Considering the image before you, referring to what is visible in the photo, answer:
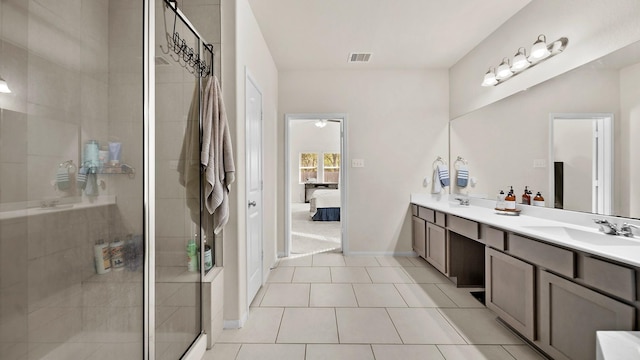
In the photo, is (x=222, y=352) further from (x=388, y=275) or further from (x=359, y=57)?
(x=359, y=57)

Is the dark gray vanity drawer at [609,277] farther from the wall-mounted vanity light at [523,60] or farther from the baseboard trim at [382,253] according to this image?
the baseboard trim at [382,253]

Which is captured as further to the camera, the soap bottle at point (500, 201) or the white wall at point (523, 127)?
the soap bottle at point (500, 201)

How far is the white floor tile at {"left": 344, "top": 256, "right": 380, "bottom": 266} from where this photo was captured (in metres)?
3.80

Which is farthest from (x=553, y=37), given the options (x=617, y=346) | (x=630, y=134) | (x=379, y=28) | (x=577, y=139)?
(x=617, y=346)

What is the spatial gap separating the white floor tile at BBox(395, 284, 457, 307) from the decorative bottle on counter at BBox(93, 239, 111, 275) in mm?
2416

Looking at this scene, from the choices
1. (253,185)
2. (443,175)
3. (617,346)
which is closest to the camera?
(617,346)

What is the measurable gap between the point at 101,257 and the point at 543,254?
2406 mm

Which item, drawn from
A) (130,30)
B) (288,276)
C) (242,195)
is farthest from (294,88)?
(130,30)

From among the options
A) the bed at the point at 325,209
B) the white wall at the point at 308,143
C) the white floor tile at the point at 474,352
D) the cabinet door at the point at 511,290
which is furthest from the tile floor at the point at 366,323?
the white wall at the point at 308,143

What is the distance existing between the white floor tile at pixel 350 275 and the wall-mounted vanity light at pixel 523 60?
8.70 ft

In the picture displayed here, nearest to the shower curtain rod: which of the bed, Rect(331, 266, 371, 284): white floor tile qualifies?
Rect(331, 266, 371, 284): white floor tile

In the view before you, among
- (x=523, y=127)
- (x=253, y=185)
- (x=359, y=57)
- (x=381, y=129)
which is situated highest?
(x=359, y=57)

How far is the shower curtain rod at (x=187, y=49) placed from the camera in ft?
5.28

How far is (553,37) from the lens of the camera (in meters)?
2.38
